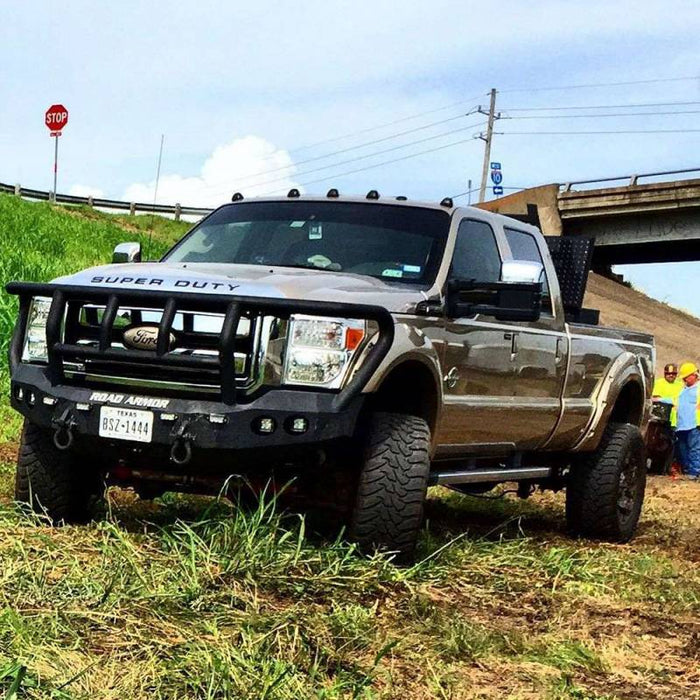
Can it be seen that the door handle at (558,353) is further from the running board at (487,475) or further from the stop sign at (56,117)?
the stop sign at (56,117)

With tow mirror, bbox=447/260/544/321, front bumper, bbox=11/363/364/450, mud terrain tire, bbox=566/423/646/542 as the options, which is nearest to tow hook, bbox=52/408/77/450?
front bumper, bbox=11/363/364/450

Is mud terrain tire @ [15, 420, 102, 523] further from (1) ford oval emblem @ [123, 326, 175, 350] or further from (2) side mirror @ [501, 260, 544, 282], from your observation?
(2) side mirror @ [501, 260, 544, 282]

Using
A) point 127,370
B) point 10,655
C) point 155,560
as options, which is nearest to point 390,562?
point 155,560

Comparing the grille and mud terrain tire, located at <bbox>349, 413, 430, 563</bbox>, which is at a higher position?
the grille

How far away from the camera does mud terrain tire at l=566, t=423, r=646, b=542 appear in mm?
8117

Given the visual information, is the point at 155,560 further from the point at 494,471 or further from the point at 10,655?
the point at 494,471

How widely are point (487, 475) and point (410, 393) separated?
1.17 m

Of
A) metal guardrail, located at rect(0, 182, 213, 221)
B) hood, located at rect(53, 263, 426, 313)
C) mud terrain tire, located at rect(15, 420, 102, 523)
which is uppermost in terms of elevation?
metal guardrail, located at rect(0, 182, 213, 221)

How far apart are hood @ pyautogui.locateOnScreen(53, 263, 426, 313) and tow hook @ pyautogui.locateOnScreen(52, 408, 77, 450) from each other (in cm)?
61

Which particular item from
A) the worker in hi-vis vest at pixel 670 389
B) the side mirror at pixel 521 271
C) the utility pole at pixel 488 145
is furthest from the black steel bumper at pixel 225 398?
the utility pole at pixel 488 145

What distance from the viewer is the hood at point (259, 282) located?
17.9ft

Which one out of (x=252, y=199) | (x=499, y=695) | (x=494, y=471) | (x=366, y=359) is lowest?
(x=499, y=695)

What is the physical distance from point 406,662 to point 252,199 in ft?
12.1

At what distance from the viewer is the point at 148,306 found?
18.2ft
